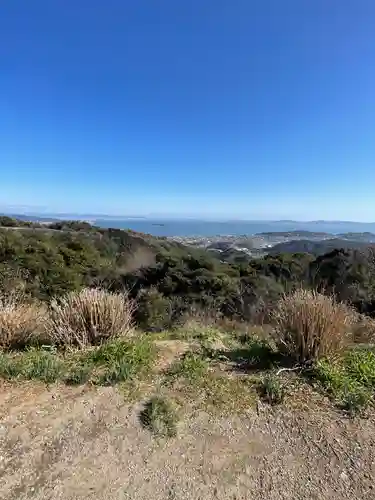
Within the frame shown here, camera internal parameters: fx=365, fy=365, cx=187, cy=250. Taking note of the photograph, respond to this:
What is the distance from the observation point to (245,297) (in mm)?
13125

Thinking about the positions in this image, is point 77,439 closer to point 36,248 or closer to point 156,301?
point 156,301

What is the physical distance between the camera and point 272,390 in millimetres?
3445

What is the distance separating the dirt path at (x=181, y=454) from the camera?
2451 mm

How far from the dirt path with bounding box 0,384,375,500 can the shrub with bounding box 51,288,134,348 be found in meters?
1.43

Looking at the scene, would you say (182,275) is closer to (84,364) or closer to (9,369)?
(84,364)

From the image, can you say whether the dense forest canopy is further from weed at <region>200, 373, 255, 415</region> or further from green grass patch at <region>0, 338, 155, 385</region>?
weed at <region>200, 373, 255, 415</region>

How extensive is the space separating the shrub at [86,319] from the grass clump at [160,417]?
1789 mm

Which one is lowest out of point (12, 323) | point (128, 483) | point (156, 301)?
point (156, 301)

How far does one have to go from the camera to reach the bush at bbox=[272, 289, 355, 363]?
404 cm

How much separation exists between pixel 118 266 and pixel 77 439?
→ 16.6 meters

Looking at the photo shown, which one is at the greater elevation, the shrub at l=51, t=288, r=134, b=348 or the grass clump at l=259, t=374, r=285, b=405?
the shrub at l=51, t=288, r=134, b=348

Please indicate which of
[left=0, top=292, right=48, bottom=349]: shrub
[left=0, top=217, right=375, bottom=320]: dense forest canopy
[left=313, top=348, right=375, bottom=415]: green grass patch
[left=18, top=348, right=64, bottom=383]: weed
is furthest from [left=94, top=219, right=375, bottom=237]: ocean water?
[left=313, top=348, right=375, bottom=415]: green grass patch

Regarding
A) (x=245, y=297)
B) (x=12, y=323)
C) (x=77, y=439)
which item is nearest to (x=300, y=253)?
(x=245, y=297)

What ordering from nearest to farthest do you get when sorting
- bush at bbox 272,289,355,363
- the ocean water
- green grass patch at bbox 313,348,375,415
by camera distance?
green grass patch at bbox 313,348,375,415, bush at bbox 272,289,355,363, the ocean water
